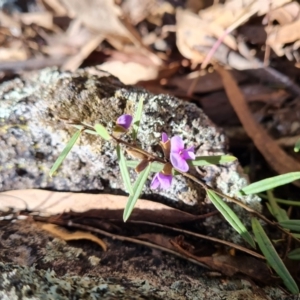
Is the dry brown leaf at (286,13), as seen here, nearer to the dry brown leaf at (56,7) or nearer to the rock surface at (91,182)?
the rock surface at (91,182)

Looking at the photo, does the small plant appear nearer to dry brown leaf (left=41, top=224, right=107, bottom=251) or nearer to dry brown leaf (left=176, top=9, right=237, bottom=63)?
dry brown leaf (left=41, top=224, right=107, bottom=251)

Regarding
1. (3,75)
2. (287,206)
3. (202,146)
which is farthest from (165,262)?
(3,75)

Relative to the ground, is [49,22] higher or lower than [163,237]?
higher

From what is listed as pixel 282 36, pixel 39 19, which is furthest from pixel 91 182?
pixel 39 19

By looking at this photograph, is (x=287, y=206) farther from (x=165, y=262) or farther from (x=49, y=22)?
(x=49, y=22)

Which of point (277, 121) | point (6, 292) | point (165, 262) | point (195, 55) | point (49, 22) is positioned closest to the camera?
point (6, 292)

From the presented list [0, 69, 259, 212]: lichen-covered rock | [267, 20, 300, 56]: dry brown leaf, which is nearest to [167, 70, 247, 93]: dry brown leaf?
[267, 20, 300, 56]: dry brown leaf
